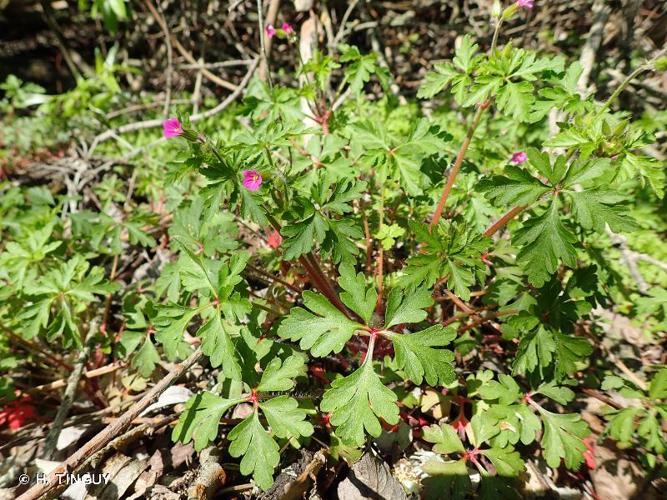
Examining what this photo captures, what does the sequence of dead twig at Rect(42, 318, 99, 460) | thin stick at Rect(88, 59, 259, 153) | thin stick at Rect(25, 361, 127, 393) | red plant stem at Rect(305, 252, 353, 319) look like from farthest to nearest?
thin stick at Rect(88, 59, 259, 153), thin stick at Rect(25, 361, 127, 393), dead twig at Rect(42, 318, 99, 460), red plant stem at Rect(305, 252, 353, 319)

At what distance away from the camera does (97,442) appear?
5.82 feet

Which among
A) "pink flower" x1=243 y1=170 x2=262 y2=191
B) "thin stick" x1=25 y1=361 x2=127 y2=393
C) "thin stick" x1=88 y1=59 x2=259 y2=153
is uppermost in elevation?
"pink flower" x1=243 y1=170 x2=262 y2=191

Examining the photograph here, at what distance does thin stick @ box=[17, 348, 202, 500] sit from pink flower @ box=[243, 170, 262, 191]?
0.99 metres

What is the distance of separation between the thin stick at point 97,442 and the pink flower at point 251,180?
38.9 inches

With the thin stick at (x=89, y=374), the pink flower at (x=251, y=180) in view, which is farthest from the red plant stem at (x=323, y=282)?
the thin stick at (x=89, y=374)

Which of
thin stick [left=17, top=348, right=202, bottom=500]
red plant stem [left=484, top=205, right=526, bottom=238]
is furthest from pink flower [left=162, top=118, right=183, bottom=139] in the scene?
red plant stem [left=484, top=205, right=526, bottom=238]

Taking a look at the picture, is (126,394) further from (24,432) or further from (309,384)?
(309,384)

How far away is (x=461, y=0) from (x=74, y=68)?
4360 mm

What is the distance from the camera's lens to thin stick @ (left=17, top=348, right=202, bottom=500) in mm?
1630

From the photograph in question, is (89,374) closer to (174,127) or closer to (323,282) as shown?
(323,282)

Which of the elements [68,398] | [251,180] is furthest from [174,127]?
[68,398]

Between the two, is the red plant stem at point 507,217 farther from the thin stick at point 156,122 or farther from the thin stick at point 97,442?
the thin stick at point 156,122

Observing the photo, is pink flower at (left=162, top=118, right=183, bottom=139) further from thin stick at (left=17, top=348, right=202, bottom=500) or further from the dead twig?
the dead twig

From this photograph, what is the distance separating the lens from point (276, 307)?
7.73 feet
